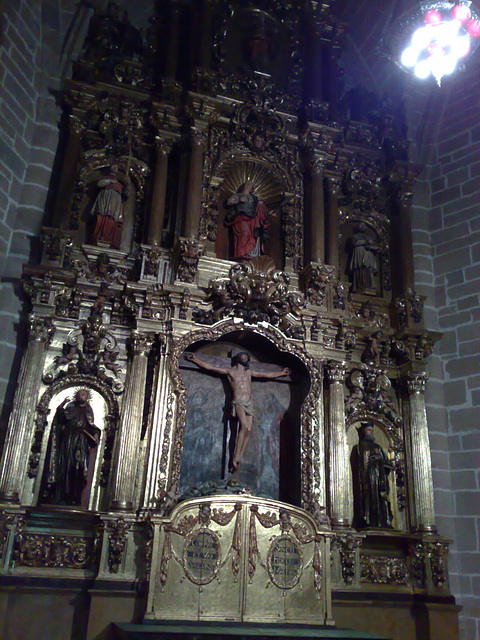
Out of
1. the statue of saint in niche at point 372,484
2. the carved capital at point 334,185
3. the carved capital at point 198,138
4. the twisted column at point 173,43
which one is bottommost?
the statue of saint in niche at point 372,484

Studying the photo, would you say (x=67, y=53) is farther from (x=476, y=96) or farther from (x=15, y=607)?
(x=15, y=607)

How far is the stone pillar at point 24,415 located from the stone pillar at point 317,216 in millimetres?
4030

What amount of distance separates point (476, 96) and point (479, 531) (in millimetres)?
7081

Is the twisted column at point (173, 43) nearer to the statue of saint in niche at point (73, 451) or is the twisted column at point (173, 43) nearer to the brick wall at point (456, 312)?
the brick wall at point (456, 312)

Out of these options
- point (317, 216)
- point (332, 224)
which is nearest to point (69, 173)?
point (317, 216)

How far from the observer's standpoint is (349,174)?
1034 cm

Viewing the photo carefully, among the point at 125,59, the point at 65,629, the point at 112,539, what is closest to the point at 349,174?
the point at 125,59

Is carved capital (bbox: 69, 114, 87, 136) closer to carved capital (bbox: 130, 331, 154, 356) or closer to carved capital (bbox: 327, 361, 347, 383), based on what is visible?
carved capital (bbox: 130, 331, 154, 356)

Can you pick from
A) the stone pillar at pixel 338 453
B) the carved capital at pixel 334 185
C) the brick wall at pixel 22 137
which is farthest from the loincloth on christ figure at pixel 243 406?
the carved capital at pixel 334 185

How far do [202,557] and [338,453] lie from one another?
2.30 metres

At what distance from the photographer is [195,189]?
904 cm

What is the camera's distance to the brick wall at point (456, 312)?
27.5ft

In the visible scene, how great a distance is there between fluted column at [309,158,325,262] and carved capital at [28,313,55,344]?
13.0ft

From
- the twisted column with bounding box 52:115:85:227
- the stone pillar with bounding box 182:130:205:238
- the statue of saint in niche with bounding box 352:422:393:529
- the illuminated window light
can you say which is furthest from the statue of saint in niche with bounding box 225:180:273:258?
the illuminated window light
